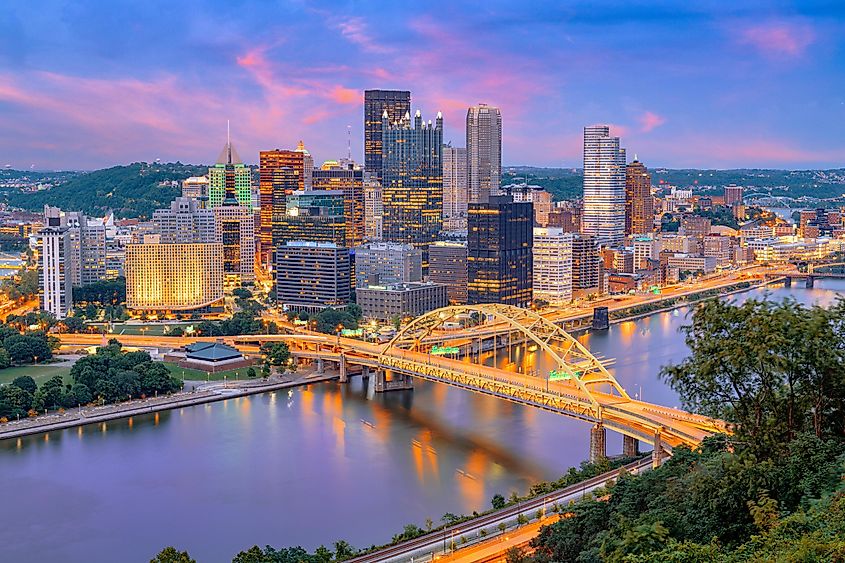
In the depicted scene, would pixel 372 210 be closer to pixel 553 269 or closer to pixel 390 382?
pixel 553 269

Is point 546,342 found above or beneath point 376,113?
beneath

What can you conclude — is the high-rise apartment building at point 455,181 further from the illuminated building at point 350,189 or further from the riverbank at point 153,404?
the riverbank at point 153,404

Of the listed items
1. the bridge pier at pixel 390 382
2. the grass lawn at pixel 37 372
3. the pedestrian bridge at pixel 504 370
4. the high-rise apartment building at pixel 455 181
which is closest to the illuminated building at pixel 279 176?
the high-rise apartment building at pixel 455 181

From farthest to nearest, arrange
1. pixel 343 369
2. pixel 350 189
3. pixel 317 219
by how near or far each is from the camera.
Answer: pixel 350 189 < pixel 317 219 < pixel 343 369

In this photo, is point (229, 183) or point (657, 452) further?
point (229, 183)

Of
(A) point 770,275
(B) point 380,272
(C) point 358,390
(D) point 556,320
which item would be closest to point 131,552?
(C) point 358,390

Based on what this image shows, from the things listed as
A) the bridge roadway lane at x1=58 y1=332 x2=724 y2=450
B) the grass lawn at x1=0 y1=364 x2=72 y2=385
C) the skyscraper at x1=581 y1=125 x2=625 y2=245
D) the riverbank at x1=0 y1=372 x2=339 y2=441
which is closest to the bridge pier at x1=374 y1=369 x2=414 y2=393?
the bridge roadway lane at x1=58 y1=332 x2=724 y2=450

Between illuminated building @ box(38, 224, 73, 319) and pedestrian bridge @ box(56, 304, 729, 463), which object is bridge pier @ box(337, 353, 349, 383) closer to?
pedestrian bridge @ box(56, 304, 729, 463)

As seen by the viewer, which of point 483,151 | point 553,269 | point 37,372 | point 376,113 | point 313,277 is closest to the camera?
point 37,372

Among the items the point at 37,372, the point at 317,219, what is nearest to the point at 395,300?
the point at 317,219
